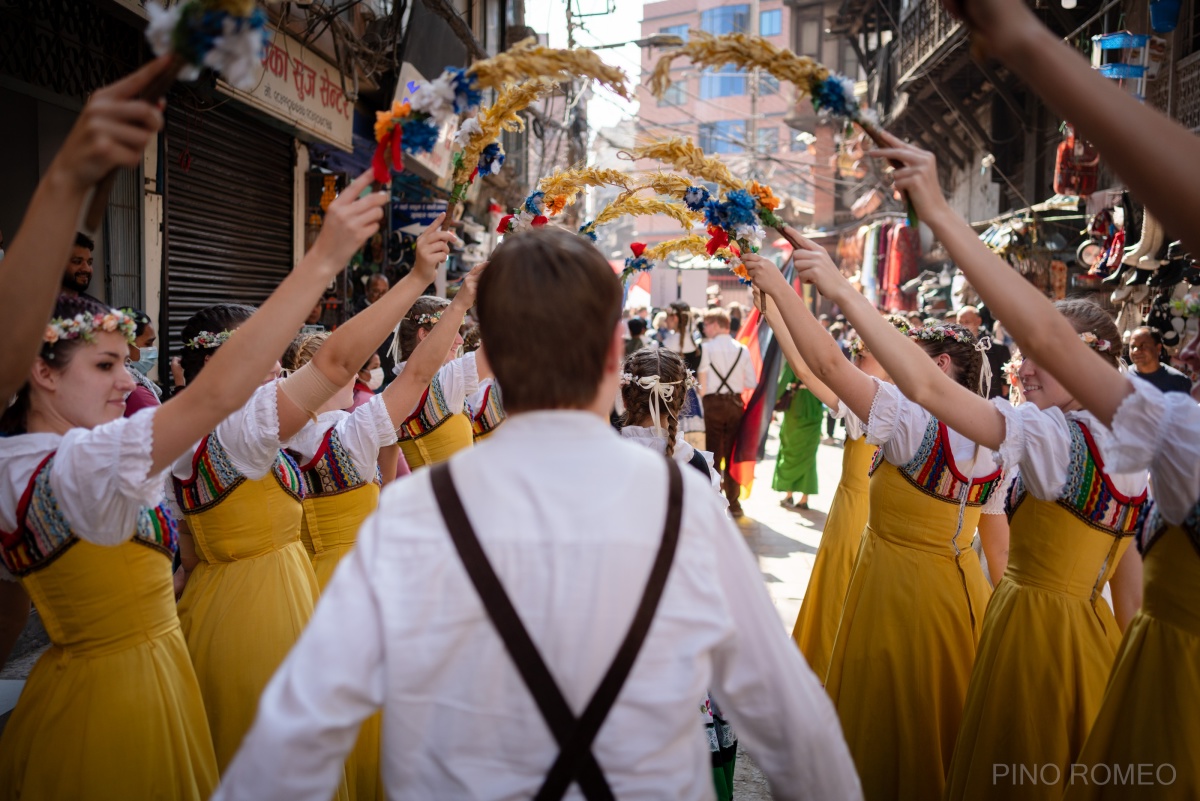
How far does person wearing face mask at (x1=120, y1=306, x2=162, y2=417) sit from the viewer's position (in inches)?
158

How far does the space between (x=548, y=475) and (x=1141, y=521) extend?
77.2 inches

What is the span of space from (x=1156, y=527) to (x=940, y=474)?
1205mm

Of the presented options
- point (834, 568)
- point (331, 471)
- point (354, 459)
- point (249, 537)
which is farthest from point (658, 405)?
point (834, 568)

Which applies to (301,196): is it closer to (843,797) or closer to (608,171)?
(608,171)

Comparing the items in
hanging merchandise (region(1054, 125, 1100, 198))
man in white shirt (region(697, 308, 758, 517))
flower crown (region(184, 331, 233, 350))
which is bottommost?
man in white shirt (region(697, 308, 758, 517))

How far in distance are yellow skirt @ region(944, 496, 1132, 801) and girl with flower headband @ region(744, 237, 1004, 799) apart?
491 millimetres

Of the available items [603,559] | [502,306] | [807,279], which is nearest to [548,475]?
[603,559]

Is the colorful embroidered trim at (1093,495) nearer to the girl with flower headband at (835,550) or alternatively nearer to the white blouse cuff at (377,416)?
the girl with flower headband at (835,550)

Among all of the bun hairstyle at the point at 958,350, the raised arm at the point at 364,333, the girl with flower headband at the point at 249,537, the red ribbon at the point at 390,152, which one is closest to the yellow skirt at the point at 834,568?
the bun hairstyle at the point at 958,350

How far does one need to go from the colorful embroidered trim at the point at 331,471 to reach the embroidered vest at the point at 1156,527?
2751mm

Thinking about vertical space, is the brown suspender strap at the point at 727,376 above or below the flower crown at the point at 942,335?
below

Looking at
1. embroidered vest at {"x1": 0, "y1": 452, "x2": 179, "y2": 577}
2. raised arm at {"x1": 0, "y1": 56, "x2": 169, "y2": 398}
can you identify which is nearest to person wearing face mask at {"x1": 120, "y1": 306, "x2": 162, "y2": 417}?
embroidered vest at {"x1": 0, "y1": 452, "x2": 179, "y2": 577}

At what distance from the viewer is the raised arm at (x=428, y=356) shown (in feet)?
10.7

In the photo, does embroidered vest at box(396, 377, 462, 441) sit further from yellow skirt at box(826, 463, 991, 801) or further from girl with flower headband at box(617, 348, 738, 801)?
yellow skirt at box(826, 463, 991, 801)
